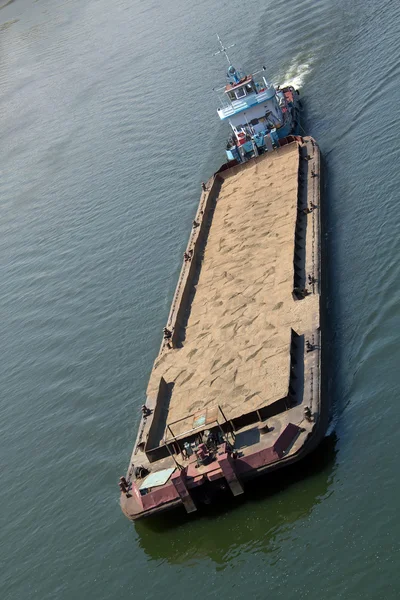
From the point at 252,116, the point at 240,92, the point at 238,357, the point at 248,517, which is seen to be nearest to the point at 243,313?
the point at 238,357

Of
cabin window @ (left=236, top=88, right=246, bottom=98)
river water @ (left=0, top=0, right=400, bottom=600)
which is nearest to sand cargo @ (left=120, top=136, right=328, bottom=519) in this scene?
river water @ (left=0, top=0, right=400, bottom=600)

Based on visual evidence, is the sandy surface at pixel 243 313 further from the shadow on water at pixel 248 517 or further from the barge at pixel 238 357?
the shadow on water at pixel 248 517

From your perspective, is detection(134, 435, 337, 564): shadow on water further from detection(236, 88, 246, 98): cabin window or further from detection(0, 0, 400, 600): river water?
detection(236, 88, 246, 98): cabin window

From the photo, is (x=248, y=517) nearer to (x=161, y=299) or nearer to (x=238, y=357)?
(x=238, y=357)

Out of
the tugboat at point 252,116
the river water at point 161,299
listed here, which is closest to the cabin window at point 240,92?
the tugboat at point 252,116

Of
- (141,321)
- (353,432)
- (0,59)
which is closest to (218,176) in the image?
(141,321)

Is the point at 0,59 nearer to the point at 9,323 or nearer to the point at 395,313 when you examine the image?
the point at 9,323
